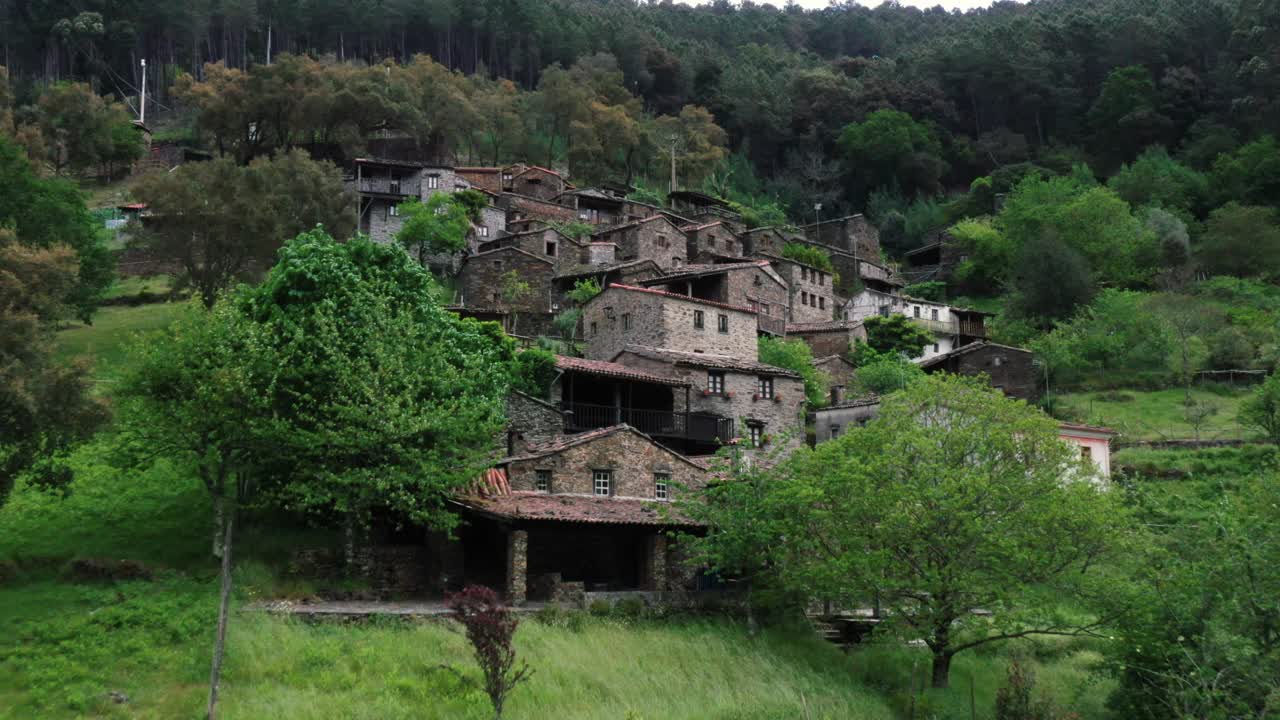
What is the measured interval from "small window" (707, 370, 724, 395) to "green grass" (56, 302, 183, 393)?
23.5m

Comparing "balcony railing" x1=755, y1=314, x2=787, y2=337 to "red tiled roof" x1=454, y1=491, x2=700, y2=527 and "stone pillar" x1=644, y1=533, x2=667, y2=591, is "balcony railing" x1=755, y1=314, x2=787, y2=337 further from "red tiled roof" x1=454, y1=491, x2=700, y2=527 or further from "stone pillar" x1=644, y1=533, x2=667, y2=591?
"stone pillar" x1=644, y1=533, x2=667, y2=591

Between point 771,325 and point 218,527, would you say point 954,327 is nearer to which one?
point 771,325

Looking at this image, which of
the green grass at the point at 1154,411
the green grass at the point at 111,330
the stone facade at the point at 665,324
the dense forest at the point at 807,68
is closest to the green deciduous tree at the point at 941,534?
the stone facade at the point at 665,324

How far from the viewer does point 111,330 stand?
5478cm

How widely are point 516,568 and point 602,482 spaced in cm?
529

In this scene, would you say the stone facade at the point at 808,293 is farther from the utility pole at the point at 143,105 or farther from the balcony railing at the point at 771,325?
the utility pole at the point at 143,105

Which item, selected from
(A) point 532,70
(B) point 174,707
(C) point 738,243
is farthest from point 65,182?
(A) point 532,70

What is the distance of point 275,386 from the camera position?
2888 cm

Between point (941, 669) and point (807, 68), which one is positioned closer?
point (941, 669)

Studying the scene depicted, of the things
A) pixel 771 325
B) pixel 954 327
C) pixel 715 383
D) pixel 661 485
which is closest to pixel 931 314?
pixel 954 327

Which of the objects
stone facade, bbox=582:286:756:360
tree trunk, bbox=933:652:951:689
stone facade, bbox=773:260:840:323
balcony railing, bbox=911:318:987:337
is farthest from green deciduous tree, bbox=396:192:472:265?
tree trunk, bbox=933:652:951:689

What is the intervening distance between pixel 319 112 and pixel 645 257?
2988 cm

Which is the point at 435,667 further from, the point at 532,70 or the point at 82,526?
the point at 532,70

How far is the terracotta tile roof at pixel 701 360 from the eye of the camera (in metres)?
42.9
